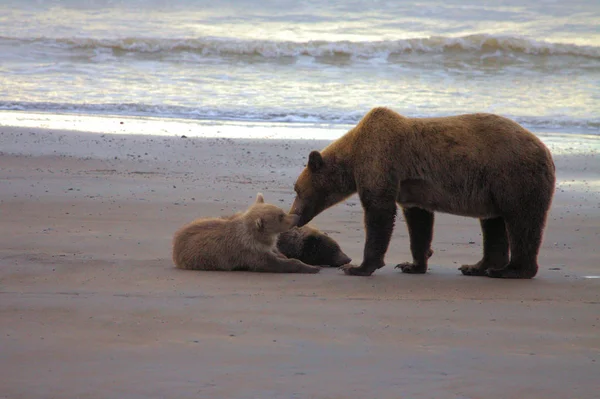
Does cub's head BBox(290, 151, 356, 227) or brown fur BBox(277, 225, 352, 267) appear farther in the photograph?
brown fur BBox(277, 225, 352, 267)

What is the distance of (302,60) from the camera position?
1202 inches

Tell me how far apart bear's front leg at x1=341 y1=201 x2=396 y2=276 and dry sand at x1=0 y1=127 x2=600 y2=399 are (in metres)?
0.12

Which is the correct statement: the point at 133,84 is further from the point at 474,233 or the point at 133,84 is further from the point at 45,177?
the point at 474,233

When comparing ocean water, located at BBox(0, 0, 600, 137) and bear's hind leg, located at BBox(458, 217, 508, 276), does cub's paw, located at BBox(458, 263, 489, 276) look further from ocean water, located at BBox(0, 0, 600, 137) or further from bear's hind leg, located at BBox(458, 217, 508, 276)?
ocean water, located at BBox(0, 0, 600, 137)

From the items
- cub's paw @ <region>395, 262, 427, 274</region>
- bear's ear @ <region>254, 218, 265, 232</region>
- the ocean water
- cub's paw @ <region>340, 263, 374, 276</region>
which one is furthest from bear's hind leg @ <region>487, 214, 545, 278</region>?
the ocean water

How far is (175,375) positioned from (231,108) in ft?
54.2

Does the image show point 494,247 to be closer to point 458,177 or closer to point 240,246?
point 458,177

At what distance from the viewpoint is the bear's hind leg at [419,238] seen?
320 inches

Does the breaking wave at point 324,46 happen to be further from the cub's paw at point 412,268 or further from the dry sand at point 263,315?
the cub's paw at point 412,268

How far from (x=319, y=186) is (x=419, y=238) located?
98cm

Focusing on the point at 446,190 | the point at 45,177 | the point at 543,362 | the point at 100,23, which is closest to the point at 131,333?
the point at 543,362

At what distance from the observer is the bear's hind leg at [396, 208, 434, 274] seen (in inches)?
320

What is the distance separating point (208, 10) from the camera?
41.2 meters

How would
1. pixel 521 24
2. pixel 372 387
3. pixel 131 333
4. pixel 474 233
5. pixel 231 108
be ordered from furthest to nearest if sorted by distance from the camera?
pixel 521 24
pixel 231 108
pixel 474 233
pixel 131 333
pixel 372 387
